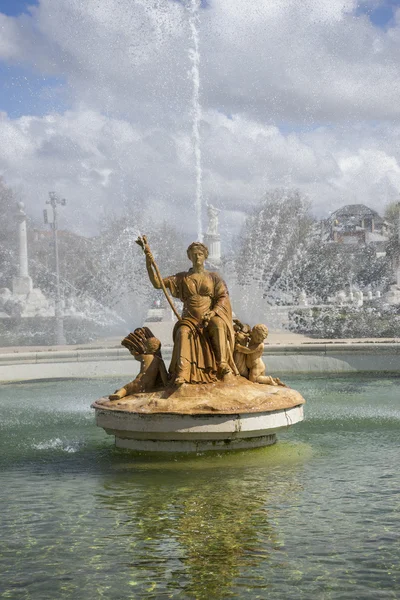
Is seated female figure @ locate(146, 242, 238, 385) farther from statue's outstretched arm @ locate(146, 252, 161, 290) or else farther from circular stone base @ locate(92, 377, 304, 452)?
circular stone base @ locate(92, 377, 304, 452)

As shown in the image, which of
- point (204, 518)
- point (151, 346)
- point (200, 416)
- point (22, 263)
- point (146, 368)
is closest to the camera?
point (204, 518)

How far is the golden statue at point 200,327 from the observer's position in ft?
25.7

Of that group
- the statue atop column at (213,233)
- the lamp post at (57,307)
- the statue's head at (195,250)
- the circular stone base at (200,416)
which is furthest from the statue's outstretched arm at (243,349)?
the statue atop column at (213,233)

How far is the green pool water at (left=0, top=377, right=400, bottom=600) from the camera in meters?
4.59

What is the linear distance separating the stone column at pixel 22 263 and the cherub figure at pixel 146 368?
40639mm

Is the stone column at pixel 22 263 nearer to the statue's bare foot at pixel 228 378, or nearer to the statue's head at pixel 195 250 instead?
the statue's head at pixel 195 250

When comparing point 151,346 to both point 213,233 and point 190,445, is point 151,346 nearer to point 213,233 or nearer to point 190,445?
point 190,445

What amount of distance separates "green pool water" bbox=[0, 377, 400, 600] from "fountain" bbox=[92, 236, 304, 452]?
0.72ft

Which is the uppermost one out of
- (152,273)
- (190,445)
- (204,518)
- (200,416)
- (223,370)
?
(152,273)

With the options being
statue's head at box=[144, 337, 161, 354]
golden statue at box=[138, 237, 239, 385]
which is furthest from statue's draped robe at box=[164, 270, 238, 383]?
statue's head at box=[144, 337, 161, 354]

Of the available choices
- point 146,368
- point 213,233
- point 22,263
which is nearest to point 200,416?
point 146,368

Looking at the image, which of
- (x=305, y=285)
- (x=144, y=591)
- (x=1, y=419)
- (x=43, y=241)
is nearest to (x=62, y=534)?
(x=144, y=591)

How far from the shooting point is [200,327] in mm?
7941

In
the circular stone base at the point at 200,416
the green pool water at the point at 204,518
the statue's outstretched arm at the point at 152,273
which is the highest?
the statue's outstretched arm at the point at 152,273
